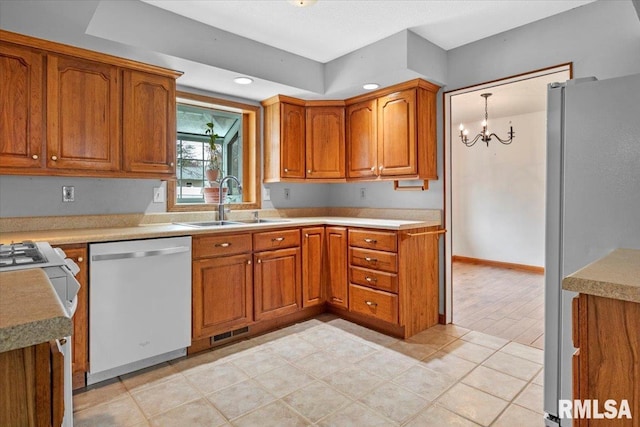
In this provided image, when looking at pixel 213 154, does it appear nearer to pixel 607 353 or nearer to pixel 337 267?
pixel 337 267

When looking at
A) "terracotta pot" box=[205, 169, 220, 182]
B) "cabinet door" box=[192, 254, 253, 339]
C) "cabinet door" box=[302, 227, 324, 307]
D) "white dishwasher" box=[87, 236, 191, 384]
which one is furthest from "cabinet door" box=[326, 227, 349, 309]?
"white dishwasher" box=[87, 236, 191, 384]

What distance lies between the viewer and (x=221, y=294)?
2.65 meters

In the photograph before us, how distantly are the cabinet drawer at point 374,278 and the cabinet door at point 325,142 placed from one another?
1070 millimetres

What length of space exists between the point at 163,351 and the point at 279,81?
2281mm

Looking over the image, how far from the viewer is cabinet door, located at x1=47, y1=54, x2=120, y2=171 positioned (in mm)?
2186

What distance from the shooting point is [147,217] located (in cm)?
287

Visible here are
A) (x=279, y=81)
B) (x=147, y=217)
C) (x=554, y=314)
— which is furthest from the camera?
(x=279, y=81)

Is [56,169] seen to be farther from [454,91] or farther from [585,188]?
[454,91]

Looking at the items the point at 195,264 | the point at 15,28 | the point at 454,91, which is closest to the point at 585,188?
the point at 454,91

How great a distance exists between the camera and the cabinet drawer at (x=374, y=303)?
286 centimetres

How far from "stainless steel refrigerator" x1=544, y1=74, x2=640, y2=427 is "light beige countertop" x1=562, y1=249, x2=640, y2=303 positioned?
413 mm

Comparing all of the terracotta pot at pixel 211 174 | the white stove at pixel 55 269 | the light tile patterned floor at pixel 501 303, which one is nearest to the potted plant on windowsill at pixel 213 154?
the terracotta pot at pixel 211 174

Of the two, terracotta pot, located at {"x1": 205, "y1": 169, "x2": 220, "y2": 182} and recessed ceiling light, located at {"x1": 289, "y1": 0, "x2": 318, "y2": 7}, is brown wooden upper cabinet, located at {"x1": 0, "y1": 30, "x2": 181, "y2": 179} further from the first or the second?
recessed ceiling light, located at {"x1": 289, "y1": 0, "x2": 318, "y2": 7}

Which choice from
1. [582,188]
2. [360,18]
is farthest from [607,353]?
[360,18]
